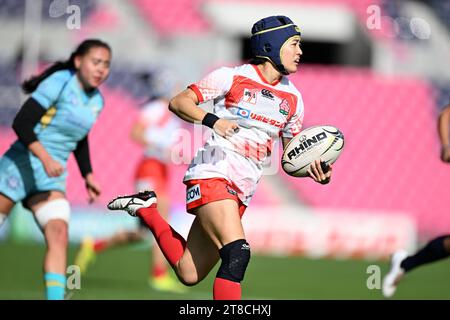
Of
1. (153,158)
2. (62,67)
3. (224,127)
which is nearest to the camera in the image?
(224,127)

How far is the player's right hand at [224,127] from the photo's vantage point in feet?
17.1

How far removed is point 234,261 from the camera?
5.31 meters

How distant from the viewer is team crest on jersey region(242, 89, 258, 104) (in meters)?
5.67

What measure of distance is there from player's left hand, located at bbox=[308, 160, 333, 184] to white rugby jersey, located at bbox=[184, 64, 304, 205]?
31 centimetres

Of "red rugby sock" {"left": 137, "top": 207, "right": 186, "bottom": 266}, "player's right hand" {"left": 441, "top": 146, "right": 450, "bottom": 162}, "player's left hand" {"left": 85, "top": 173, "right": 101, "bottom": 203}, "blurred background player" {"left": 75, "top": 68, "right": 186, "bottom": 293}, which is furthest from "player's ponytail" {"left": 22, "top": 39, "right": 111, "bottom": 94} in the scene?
"blurred background player" {"left": 75, "top": 68, "right": 186, "bottom": 293}

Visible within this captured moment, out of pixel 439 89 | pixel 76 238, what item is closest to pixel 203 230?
pixel 76 238

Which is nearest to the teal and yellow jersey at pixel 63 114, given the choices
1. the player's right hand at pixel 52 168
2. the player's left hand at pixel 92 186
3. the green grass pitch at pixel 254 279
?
the player's left hand at pixel 92 186

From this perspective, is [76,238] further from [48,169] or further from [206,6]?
[48,169]

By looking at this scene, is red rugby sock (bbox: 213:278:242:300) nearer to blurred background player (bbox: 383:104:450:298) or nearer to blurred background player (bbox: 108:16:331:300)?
blurred background player (bbox: 108:16:331:300)

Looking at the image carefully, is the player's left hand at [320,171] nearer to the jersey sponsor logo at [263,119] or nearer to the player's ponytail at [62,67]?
the jersey sponsor logo at [263,119]

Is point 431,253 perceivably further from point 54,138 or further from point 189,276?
point 54,138

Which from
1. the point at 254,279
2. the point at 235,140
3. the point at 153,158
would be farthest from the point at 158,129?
the point at 235,140

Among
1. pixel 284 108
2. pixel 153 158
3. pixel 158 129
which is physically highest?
pixel 158 129

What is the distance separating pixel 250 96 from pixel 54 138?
5.78 ft
